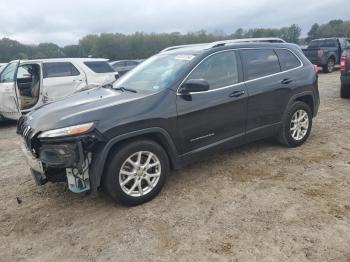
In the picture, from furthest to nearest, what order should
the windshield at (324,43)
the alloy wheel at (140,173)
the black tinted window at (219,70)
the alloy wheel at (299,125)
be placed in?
the windshield at (324,43)
the alloy wheel at (299,125)
the black tinted window at (219,70)
the alloy wheel at (140,173)

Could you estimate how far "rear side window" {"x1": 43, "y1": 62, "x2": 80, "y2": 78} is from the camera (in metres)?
8.50

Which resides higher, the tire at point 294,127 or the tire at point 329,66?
the tire at point 329,66

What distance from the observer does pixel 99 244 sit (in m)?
3.18

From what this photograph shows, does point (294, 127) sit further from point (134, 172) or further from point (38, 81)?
point (38, 81)

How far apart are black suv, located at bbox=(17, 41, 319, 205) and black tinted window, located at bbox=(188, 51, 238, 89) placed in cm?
1

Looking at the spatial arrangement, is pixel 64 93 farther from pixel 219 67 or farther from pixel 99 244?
pixel 99 244

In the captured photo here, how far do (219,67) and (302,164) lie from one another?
178 centimetres

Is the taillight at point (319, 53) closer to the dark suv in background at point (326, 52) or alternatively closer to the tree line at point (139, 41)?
the dark suv in background at point (326, 52)

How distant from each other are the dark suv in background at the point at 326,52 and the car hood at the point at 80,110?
1456 cm

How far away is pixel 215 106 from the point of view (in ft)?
13.9

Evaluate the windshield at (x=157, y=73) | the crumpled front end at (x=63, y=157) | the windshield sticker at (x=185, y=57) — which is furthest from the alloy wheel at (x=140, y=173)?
the windshield sticker at (x=185, y=57)

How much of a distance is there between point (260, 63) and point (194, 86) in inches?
58.0

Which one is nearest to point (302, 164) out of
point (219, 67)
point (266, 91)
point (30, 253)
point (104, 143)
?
point (266, 91)

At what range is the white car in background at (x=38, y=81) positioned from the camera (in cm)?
816
